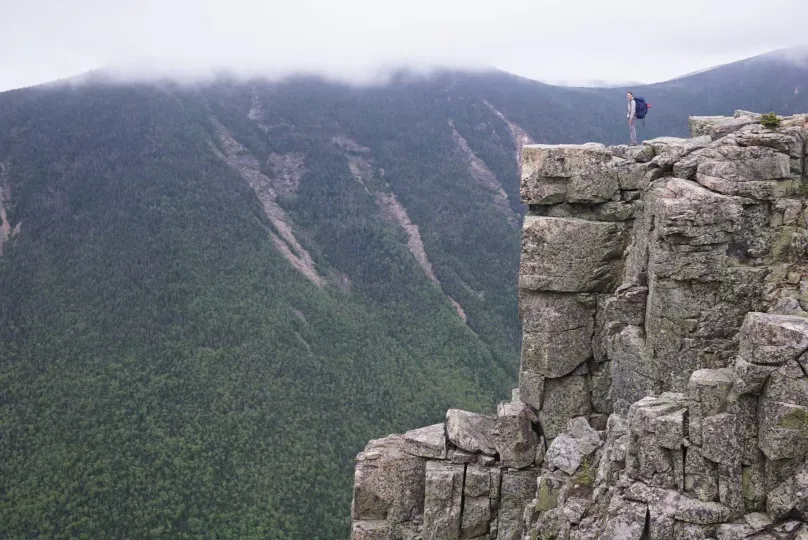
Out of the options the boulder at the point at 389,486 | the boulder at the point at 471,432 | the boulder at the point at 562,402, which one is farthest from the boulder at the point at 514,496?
the boulder at the point at 389,486

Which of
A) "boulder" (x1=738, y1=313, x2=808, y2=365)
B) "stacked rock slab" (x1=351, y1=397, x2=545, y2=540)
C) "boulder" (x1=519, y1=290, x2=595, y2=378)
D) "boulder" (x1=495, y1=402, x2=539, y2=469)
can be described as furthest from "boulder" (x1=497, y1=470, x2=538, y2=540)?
"boulder" (x1=738, y1=313, x2=808, y2=365)

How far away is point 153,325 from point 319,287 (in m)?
42.6

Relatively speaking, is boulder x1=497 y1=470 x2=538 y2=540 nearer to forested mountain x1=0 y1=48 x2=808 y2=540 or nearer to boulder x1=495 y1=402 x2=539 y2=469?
boulder x1=495 y1=402 x2=539 y2=469

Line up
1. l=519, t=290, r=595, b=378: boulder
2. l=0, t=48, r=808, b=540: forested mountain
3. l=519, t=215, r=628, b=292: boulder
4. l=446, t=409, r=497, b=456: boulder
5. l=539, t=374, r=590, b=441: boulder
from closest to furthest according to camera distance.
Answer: l=519, t=215, r=628, b=292: boulder
l=519, t=290, r=595, b=378: boulder
l=539, t=374, r=590, b=441: boulder
l=446, t=409, r=497, b=456: boulder
l=0, t=48, r=808, b=540: forested mountain

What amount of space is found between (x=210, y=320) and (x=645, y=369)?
10307cm

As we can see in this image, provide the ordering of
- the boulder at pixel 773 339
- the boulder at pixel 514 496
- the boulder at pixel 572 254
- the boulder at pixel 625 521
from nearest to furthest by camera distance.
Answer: the boulder at pixel 773 339
the boulder at pixel 625 521
the boulder at pixel 572 254
the boulder at pixel 514 496

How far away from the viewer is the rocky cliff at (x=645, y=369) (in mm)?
21422

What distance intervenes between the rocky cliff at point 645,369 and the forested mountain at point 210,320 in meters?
60.8

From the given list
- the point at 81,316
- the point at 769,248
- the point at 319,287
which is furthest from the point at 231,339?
the point at 769,248

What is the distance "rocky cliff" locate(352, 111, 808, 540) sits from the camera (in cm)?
2142

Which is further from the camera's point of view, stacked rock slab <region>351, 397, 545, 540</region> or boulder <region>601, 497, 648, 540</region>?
stacked rock slab <region>351, 397, 545, 540</region>

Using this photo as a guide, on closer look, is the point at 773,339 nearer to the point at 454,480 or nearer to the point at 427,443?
the point at 454,480

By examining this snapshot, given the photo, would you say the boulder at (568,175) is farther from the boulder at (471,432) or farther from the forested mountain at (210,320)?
the forested mountain at (210,320)

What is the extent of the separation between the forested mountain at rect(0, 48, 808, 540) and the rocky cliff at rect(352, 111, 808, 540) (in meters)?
60.8
